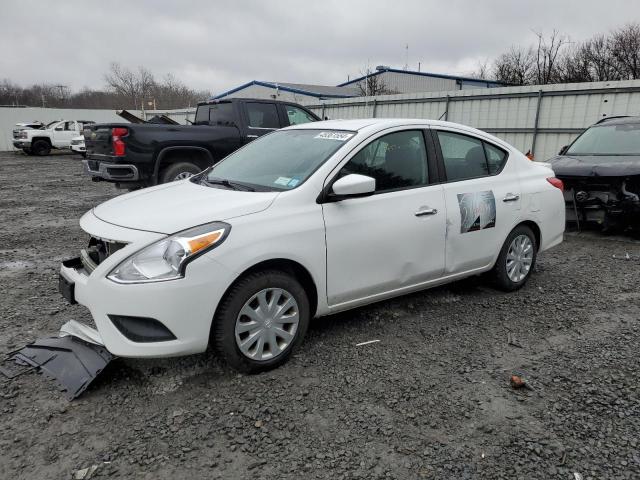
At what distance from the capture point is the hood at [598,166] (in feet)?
21.4

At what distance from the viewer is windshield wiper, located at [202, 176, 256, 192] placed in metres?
3.51

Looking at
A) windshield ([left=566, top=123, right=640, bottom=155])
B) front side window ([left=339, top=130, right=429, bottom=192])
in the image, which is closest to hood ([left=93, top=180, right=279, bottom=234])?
front side window ([left=339, top=130, right=429, bottom=192])

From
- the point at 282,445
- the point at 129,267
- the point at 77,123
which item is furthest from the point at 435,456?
the point at 77,123

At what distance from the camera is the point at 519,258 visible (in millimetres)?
4730

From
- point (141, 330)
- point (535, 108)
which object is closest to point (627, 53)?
point (535, 108)

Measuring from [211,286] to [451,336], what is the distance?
2021 millimetres

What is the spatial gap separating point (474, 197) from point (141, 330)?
288cm

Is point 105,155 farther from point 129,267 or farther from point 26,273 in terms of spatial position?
point 129,267

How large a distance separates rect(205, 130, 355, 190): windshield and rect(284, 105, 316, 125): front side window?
4.93 m

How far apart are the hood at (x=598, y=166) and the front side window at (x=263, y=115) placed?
4.80 metres

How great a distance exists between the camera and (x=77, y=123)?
24.9 m

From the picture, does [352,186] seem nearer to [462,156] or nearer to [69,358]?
[462,156]

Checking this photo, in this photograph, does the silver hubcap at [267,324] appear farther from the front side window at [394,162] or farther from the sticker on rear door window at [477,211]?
the sticker on rear door window at [477,211]

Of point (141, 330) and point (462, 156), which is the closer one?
point (141, 330)
